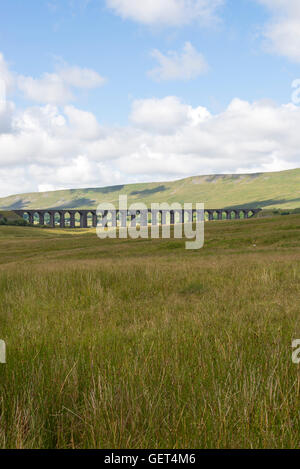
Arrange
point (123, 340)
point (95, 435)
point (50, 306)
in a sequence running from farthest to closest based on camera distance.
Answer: point (50, 306), point (123, 340), point (95, 435)

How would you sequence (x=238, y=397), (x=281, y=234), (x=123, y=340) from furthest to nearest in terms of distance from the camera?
(x=281, y=234)
(x=123, y=340)
(x=238, y=397)

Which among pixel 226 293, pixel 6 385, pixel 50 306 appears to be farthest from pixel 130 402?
pixel 226 293

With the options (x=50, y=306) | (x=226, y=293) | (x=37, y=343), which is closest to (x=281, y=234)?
(x=226, y=293)

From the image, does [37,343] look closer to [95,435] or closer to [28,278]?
[95,435]

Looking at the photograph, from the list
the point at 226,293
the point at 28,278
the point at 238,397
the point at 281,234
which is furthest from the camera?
the point at 281,234

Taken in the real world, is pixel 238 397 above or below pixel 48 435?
above

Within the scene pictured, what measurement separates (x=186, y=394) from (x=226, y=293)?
5.95 m

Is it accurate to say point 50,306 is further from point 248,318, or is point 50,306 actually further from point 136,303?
point 248,318

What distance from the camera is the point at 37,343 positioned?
14.7 ft

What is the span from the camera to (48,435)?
2.83 meters

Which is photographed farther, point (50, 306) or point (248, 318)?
point (50, 306)

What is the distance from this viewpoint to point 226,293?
899 centimetres

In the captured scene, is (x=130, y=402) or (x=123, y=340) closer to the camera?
(x=130, y=402)

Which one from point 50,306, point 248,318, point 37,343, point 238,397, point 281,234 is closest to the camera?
point 238,397
